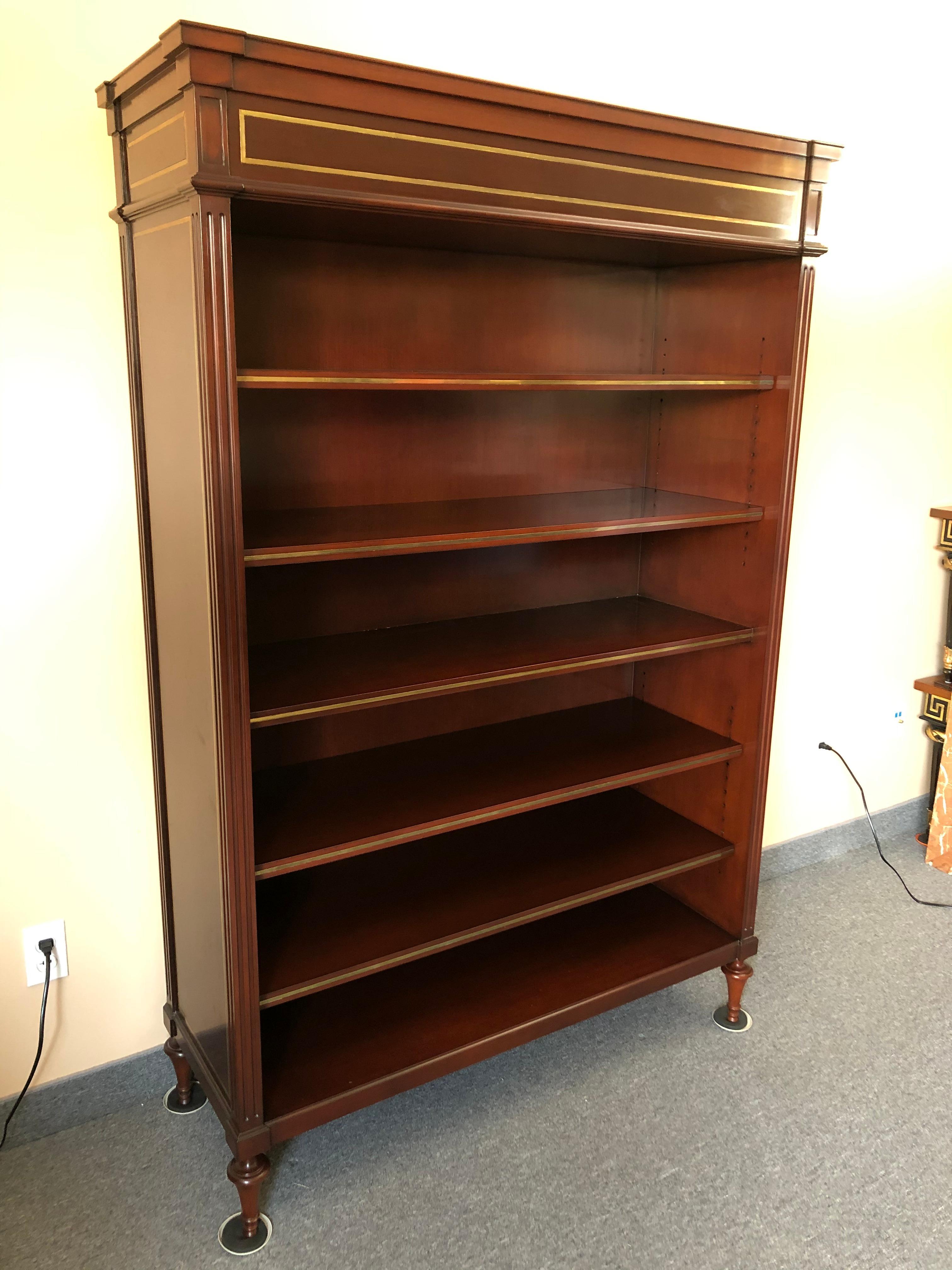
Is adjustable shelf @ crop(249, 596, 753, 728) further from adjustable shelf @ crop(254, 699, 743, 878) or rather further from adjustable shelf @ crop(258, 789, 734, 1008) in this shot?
adjustable shelf @ crop(258, 789, 734, 1008)

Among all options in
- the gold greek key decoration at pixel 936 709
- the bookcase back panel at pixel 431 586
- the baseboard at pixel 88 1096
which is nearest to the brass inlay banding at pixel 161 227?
the bookcase back panel at pixel 431 586

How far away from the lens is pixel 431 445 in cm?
175

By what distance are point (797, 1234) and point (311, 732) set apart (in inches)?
45.2

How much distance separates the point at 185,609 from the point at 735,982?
137 cm

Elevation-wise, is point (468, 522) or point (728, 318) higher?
point (728, 318)

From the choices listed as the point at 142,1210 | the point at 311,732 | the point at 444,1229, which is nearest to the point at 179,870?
the point at 311,732

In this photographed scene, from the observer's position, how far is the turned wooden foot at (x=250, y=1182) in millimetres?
1494

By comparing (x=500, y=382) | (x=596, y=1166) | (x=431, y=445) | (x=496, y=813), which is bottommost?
(x=596, y=1166)

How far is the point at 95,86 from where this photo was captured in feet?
4.64

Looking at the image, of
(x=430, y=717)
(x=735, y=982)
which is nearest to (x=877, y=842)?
(x=735, y=982)

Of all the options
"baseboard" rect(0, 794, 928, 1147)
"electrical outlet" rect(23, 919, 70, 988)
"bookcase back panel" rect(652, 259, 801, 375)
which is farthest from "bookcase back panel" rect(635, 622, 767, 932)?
"electrical outlet" rect(23, 919, 70, 988)

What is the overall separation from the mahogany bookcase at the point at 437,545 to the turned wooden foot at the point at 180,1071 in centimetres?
1

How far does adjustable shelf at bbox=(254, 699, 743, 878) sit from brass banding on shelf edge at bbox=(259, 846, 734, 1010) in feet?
0.60

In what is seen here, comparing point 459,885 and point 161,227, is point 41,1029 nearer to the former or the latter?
point 459,885
